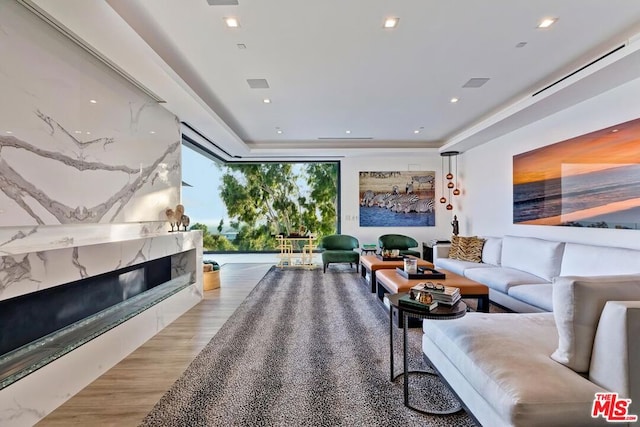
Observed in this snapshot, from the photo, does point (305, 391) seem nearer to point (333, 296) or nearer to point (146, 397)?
point (146, 397)

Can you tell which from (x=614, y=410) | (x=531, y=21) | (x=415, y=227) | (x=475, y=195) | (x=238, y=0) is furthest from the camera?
(x=415, y=227)

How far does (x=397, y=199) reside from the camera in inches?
301

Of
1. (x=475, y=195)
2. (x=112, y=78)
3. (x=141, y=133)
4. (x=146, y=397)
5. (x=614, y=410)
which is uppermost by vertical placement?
(x=112, y=78)

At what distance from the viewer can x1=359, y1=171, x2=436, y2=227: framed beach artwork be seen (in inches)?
300

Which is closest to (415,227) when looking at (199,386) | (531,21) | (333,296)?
(333,296)

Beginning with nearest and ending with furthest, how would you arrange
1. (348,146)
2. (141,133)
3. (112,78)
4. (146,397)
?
1. (146,397)
2. (112,78)
3. (141,133)
4. (348,146)

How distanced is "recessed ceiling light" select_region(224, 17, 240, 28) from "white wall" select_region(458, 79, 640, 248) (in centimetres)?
413

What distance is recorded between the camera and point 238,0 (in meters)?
2.41

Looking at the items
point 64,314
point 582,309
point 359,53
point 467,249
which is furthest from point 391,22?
point 467,249

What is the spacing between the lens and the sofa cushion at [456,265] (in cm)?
476

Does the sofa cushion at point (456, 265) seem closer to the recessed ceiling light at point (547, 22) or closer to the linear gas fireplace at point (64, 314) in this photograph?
the recessed ceiling light at point (547, 22)

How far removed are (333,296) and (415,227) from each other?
12.4ft

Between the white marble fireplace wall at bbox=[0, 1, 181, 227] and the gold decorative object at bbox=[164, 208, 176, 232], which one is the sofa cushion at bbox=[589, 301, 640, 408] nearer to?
the white marble fireplace wall at bbox=[0, 1, 181, 227]

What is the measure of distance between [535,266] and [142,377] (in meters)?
4.61
